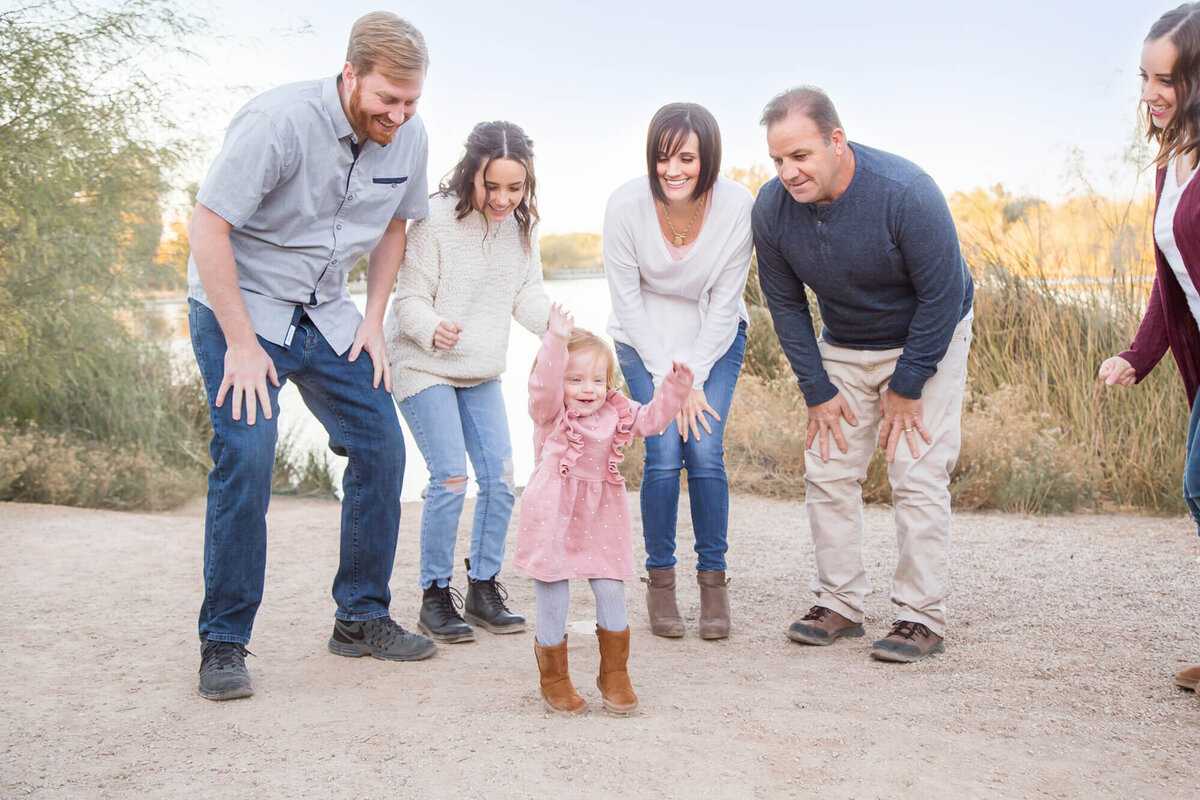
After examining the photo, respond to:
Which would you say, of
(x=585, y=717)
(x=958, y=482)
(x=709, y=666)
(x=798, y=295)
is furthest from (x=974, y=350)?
(x=585, y=717)

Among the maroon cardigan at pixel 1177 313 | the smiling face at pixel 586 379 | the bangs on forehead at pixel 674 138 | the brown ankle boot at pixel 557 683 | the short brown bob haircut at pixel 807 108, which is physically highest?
the short brown bob haircut at pixel 807 108

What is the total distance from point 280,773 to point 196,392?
7.03 m

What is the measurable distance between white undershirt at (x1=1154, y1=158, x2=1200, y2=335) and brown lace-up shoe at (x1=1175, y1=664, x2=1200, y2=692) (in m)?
1.08

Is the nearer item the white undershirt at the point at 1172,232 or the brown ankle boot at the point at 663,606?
the white undershirt at the point at 1172,232

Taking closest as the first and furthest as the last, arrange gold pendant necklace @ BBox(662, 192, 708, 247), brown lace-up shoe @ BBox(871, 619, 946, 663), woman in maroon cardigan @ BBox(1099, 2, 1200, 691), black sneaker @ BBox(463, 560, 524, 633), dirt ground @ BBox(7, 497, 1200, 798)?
dirt ground @ BBox(7, 497, 1200, 798)
woman in maroon cardigan @ BBox(1099, 2, 1200, 691)
brown lace-up shoe @ BBox(871, 619, 946, 663)
gold pendant necklace @ BBox(662, 192, 708, 247)
black sneaker @ BBox(463, 560, 524, 633)

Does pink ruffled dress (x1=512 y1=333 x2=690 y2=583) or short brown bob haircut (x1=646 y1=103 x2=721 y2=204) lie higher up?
short brown bob haircut (x1=646 y1=103 x2=721 y2=204)

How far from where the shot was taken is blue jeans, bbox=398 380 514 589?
12.7ft

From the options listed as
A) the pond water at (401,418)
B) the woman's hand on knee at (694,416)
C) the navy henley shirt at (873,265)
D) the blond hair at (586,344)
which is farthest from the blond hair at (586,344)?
the pond water at (401,418)

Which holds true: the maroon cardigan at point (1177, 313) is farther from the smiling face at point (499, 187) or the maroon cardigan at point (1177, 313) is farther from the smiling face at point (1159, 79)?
the smiling face at point (499, 187)

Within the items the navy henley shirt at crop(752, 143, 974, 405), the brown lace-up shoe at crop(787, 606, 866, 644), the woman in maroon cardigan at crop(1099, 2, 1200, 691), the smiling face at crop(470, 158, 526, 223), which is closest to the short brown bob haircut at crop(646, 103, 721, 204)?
the navy henley shirt at crop(752, 143, 974, 405)

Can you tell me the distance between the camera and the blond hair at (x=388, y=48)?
3.14 meters

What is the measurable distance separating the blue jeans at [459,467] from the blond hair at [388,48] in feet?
3.94

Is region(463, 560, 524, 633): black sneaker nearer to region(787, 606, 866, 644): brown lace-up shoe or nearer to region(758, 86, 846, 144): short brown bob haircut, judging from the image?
region(787, 606, 866, 644): brown lace-up shoe

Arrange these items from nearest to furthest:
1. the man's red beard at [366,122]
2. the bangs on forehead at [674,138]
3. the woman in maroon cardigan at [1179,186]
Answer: the woman in maroon cardigan at [1179,186] < the man's red beard at [366,122] < the bangs on forehead at [674,138]
